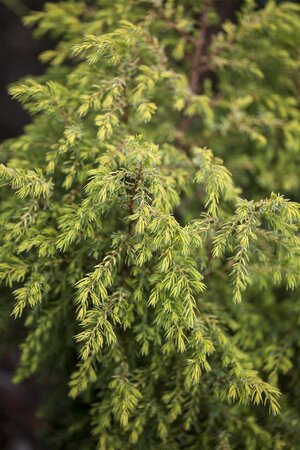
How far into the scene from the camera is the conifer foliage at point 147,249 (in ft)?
5.54

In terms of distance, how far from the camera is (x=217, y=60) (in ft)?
8.64

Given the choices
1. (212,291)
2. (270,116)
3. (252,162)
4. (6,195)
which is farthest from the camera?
(252,162)

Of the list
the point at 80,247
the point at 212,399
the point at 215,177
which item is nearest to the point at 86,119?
the point at 80,247

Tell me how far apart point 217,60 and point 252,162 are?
2.15 ft

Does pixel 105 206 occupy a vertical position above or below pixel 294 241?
above

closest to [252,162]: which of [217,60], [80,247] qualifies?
[217,60]

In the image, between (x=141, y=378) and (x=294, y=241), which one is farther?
(x=141, y=378)

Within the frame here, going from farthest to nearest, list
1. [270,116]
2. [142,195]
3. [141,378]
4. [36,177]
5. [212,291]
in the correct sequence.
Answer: [270,116], [212,291], [141,378], [36,177], [142,195]

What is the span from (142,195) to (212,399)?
1058 millimetres

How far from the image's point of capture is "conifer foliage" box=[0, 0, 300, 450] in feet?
5.54

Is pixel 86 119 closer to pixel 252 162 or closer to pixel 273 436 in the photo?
pixel 252 162

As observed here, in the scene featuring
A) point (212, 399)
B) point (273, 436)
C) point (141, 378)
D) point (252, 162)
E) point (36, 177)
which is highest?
point (36, 177)

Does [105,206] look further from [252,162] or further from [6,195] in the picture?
[252,162]

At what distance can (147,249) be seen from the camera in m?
1.66
